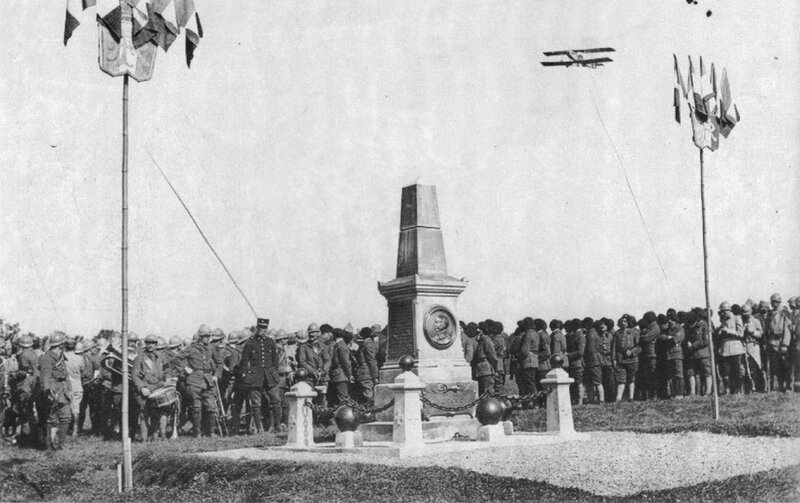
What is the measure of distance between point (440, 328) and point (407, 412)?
2.52 meters

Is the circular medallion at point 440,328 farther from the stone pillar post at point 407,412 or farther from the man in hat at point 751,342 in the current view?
the man in hat at point 751,342

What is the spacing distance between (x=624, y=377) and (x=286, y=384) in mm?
→ 6856

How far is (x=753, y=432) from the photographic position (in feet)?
42.4

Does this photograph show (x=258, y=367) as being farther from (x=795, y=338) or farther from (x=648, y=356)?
(x=795, y=338)

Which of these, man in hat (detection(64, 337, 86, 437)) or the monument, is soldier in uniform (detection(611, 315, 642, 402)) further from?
man in hat (detection(64, 337, 86, 437))

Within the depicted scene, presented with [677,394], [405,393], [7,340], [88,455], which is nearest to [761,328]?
[677,394]

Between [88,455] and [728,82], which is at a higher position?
[728,82]

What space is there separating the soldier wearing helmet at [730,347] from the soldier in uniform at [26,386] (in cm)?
1222

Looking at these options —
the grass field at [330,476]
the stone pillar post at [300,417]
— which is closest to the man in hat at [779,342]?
the grass field at [330,476]

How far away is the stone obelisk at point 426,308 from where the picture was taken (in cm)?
1450

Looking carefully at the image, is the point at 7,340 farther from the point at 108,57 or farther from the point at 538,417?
the point at 538,417

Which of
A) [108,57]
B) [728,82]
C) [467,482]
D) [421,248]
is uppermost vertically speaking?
[728,82]

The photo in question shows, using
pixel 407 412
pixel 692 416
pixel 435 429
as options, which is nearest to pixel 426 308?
pixel 435 429

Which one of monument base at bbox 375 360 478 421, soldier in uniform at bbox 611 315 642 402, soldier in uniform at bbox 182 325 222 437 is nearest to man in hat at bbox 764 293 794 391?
soldier in uniform at bbox 611 315 642 402
